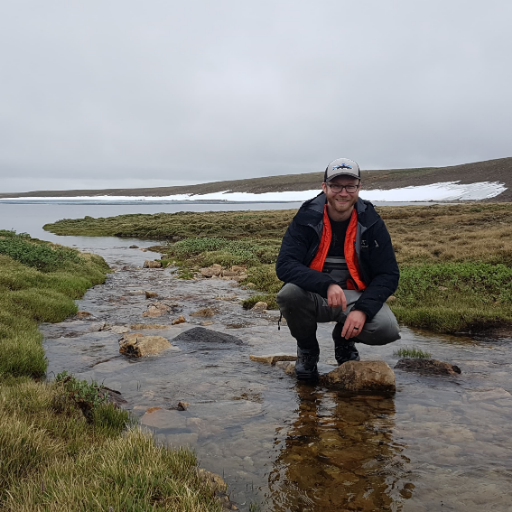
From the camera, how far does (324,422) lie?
483 cm

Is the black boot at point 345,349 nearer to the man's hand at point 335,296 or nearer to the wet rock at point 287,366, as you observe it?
the wet rock at point 287,366

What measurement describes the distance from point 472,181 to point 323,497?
162 m

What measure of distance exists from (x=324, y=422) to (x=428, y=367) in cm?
283

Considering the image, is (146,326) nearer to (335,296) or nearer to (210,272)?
(335,296)

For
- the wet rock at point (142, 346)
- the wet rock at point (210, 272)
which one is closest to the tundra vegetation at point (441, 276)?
the wet rock at point (210, 272)

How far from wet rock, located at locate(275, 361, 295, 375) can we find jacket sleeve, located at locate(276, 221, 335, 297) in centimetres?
172

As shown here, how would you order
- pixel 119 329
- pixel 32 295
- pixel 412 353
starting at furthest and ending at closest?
pixel 32 295 → pixel 119 329 → pixel 412 353

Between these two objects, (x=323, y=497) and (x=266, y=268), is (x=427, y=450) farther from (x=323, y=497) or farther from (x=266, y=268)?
(x=266, y=268)

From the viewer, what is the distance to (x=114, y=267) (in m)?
24.8

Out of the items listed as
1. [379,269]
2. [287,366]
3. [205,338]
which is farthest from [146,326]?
[379,269]

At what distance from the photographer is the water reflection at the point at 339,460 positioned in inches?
132

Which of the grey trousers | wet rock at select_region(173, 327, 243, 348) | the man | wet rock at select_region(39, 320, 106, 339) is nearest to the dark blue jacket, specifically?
the man

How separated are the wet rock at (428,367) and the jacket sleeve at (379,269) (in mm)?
1937

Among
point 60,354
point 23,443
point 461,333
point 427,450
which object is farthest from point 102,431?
point 461,333
